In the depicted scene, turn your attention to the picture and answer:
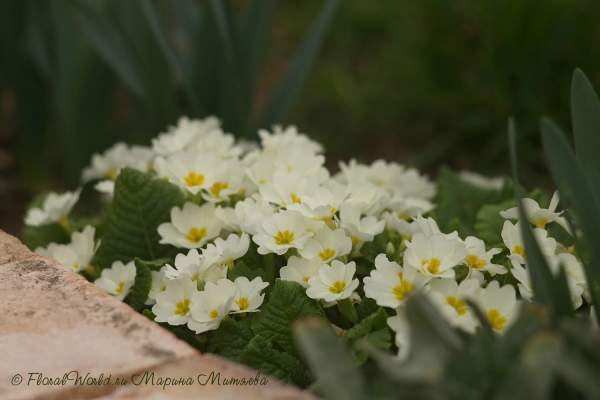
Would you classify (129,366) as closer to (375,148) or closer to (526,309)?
(526,309)

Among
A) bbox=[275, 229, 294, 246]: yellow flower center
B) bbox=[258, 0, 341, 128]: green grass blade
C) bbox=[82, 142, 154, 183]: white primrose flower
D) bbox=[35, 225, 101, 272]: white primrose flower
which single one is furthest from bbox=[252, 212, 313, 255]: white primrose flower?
bbox=[258, 0, 341, 128]: green grass blade

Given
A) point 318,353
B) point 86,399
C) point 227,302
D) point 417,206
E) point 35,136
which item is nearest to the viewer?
point 318,353

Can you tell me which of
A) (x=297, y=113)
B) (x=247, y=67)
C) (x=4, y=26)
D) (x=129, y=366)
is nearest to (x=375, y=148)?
(x=297, y=113)

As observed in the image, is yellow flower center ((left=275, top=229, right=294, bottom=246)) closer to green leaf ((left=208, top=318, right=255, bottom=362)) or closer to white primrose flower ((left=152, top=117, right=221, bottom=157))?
green leaf ((left=208, top=318, right=255, bottom=362))

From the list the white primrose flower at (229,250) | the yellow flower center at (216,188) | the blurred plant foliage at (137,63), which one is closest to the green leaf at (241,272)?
the white primrose flower at (229,250)

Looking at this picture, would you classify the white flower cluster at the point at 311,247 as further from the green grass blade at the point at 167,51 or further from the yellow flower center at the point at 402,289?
the green grass blade at the point at 167,51

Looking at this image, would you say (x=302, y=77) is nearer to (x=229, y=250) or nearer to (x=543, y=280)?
(x=229, y=250)
